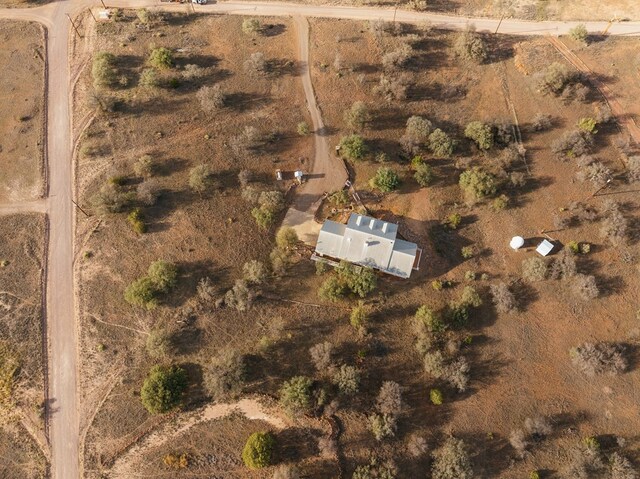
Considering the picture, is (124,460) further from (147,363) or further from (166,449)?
(147,363)

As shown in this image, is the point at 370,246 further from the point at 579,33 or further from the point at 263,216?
the point at 579,33

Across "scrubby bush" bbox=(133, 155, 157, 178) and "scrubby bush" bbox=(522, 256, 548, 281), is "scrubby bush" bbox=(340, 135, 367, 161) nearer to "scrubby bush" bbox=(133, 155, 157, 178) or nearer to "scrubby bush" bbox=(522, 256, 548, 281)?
"scrubby bush" bbox=(522, 256, 548, 281)

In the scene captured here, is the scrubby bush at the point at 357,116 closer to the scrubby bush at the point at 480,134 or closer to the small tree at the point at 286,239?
the scrubby bush at the point at 480,134

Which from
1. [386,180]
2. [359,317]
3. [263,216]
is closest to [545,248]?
[386,180]

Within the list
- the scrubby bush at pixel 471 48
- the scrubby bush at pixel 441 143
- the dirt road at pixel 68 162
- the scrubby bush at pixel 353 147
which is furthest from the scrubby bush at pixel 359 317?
the scrubby bush at pixel 471 48

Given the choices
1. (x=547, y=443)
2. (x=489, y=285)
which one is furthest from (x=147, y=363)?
(x=547, y=443)

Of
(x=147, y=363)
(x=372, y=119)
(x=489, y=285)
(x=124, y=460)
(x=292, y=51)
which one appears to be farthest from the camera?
(x=292, y=51)
